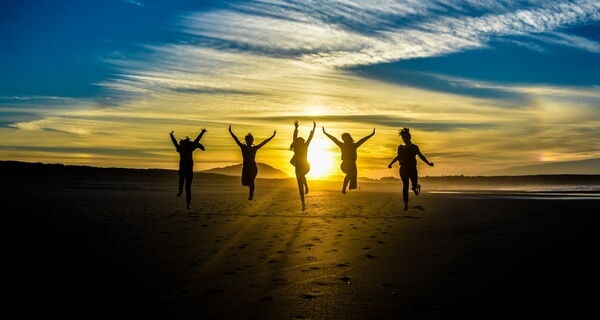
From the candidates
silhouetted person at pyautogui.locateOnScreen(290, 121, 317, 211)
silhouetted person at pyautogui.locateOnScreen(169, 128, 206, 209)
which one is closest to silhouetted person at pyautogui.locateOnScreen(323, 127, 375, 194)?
silhouetted person at pyautogui.locateOnScreen(290, 121, 317, 211)

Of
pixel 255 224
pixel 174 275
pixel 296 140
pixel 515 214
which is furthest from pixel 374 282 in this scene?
pixel 296 140

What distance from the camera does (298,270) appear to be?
23.4 ft

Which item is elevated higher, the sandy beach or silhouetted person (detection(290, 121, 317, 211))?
silhouetted person (detection(290, 121, 317, 211))

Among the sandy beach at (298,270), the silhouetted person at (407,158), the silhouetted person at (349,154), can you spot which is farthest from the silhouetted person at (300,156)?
the sandy beach at (298,270)

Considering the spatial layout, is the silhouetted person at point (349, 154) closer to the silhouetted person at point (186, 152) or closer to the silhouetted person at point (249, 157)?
the silhouetted person at point (249, 157)

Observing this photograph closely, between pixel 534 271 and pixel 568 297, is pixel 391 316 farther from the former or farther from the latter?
pixel 534 271

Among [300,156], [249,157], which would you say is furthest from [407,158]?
[249,157]

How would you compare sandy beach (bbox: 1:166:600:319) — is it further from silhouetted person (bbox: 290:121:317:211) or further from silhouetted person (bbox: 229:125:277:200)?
silhouetted person (bbox: 229:125:277:200)

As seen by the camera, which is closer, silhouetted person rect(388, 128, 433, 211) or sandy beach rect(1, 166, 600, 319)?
sandy beach rect(1, 166, 600, 319)

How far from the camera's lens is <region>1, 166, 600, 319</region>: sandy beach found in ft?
17.0

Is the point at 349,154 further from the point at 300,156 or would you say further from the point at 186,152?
the point at 186,152

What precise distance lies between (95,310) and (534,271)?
5308 mm

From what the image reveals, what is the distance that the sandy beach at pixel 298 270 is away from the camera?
17.0ft

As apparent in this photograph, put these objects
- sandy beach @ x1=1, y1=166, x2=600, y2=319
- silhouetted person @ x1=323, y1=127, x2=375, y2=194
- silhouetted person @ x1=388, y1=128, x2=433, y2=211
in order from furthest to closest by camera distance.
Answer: silhouetted person @ x1=323, y1=127, x2=375, y2=194 < silhouetted person @ x1=388, y1=128, x2=433, y2=211 < sandy beach @ x1=1, y1=166, x2=600, y2=319
